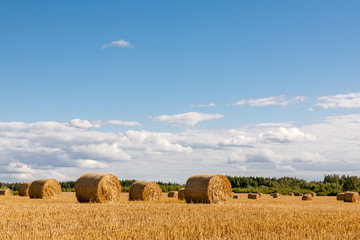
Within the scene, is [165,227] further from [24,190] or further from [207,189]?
[24,190]

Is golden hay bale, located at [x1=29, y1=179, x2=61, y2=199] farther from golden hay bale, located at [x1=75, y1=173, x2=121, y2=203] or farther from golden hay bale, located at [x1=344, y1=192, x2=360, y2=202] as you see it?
golden hay bale, located at [x1=344, y1=192, x2=360, y2=202]

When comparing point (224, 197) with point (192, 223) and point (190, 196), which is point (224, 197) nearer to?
point (190, 196)

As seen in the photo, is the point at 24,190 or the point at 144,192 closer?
the point at 144,192

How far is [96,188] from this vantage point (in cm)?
1978

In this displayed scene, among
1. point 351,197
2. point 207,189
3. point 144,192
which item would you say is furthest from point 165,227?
point 351,197

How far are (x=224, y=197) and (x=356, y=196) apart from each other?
17209mm

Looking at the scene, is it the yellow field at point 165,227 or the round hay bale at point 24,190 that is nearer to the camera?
the yellow field at point 165,227

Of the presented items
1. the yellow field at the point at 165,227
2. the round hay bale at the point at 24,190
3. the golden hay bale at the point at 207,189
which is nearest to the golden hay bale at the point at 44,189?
the round hay bale at the point at 24,190

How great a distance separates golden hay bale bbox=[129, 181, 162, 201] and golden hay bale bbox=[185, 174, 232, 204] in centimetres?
409

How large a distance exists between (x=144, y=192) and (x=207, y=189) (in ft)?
17.9

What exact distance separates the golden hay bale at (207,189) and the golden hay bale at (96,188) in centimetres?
397

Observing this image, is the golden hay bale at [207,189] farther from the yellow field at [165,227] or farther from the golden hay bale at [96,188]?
the yellow field at [165,227]

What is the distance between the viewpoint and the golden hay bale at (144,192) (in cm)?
2366

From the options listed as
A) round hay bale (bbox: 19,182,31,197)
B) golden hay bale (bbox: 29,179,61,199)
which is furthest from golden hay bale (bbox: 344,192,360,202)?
round hay bale (bbox: 19,182,31,197)
